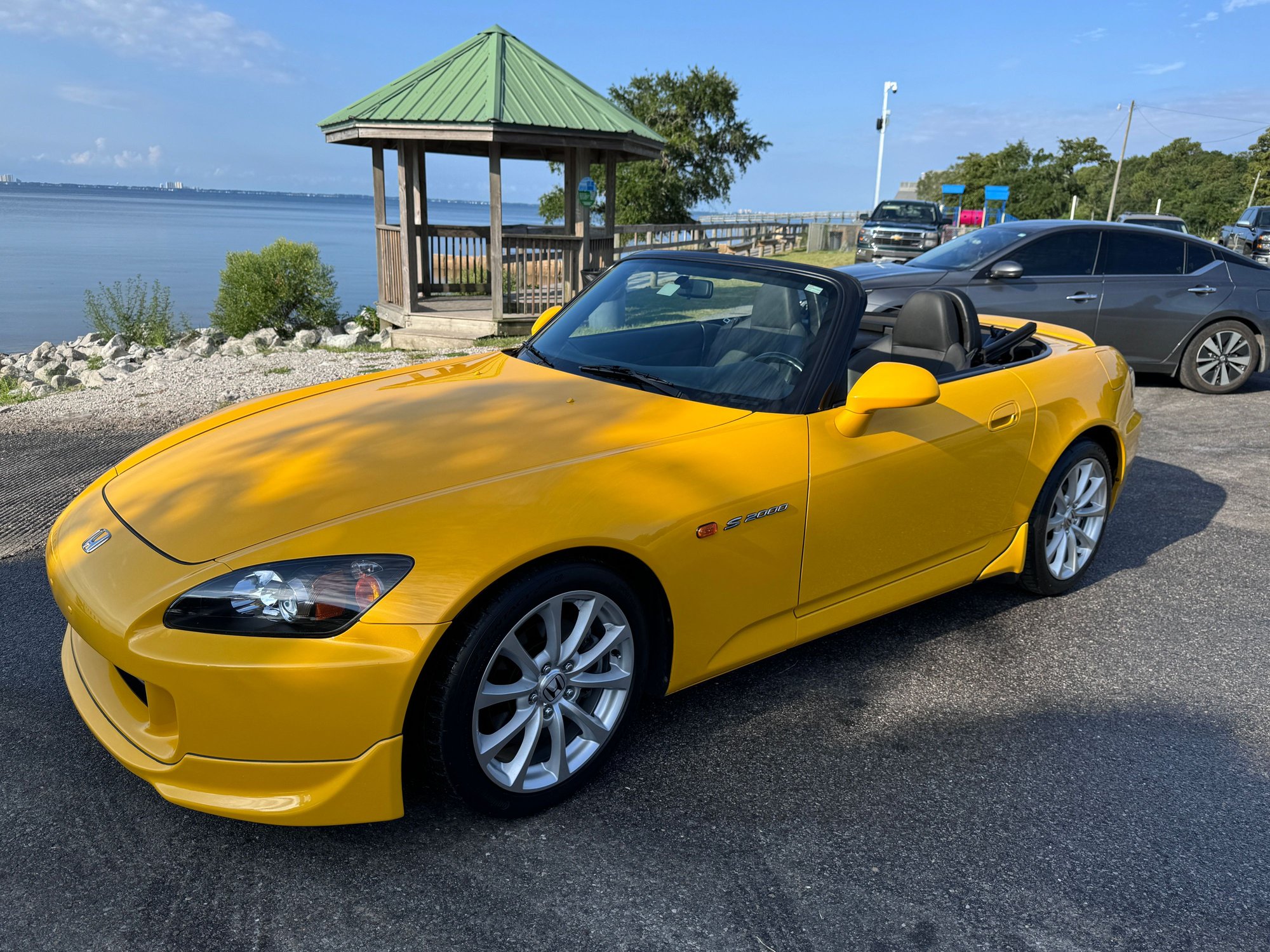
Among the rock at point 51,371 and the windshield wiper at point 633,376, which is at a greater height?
the windshield wiper at point 633,376

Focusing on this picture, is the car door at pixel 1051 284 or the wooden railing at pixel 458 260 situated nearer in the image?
the car door at pixel 1051 284

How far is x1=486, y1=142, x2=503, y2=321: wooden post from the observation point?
42.2 feet

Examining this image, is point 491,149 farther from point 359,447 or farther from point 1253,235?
point 1253,235

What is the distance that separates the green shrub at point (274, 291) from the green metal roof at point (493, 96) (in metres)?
4.82

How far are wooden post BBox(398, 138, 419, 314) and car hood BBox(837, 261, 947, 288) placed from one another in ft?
22.7

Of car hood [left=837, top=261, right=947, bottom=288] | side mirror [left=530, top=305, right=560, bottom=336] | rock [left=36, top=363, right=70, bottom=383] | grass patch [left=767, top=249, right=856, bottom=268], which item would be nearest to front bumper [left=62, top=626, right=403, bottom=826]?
side mirror [left=530, top=305, right=560, bottom=336]

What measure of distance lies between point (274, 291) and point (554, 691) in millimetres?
17234

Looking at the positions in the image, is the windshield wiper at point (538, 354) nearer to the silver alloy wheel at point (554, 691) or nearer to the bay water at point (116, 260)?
the silver alloy wheel at point (554, 691)

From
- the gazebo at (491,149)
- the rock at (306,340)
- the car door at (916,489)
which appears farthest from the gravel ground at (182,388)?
the car door at (916,489)

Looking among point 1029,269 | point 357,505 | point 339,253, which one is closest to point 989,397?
point 357,505

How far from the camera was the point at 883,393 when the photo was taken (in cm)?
317

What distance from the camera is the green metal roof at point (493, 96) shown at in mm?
12438

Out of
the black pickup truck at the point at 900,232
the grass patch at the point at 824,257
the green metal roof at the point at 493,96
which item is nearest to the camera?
the green metal roof at the point at 493,96

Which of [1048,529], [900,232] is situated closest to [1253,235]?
[900,232]
